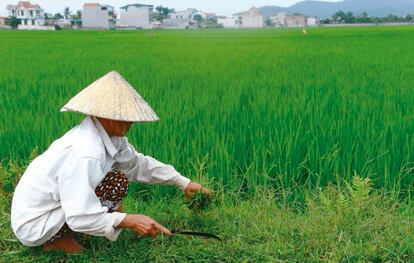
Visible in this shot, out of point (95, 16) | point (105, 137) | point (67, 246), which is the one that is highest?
point (95, 16)

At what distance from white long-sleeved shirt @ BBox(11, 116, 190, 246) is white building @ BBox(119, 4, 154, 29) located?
63.2m

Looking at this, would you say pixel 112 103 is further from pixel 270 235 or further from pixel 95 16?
pixel 95 16

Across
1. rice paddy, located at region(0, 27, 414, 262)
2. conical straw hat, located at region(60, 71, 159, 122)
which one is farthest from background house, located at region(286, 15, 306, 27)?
conical straw hat, located at region(60, 71, 159, 122)

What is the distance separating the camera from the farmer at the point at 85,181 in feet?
5.99

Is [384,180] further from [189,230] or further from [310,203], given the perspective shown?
[189,230]

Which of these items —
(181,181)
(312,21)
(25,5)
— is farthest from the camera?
(312,21)

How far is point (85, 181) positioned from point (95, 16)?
204 ft

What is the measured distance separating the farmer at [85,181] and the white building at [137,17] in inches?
2485

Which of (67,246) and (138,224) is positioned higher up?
(138,224)

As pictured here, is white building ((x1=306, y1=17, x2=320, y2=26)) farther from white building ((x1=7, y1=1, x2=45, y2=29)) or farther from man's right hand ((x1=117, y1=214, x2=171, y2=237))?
man's right hand ((x1=117, y1=214, x2=171, y2=237))

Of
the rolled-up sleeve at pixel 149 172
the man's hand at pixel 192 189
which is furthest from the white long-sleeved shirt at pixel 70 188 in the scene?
the man's hand at pixel 192 189

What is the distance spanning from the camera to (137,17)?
216ft

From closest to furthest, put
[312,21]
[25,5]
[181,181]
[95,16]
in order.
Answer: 1. [181,181]
2. [95,16]
3. [25,5]
4. [312,21]

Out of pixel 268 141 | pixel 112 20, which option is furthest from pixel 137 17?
pixel 268 141
